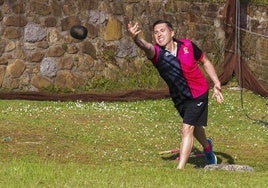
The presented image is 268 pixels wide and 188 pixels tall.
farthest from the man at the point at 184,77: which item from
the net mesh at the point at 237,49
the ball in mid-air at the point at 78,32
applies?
the net mesh at the point at 237,49

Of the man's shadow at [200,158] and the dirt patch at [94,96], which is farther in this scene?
the dirt patch at [94,96]

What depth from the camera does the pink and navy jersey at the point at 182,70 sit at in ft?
28.5

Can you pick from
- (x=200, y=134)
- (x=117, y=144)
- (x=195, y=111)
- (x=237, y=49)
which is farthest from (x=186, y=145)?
(x=237, y=49)

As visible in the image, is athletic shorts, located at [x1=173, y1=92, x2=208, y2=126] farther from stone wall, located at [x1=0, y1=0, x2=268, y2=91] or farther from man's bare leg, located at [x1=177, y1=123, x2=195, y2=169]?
stone wall, located at [x1=0, y1=0, x2=268, y2=91]

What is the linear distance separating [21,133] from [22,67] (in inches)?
149

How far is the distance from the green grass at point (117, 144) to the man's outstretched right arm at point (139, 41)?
1.21 m

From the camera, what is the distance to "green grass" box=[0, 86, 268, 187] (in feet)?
24.7

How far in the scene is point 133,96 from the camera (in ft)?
47.0

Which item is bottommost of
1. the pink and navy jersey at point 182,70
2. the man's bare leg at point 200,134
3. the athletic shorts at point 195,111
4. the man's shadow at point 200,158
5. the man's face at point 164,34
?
the man's shadow at point 200,158

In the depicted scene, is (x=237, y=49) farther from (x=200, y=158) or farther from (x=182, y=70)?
(x=182, y=70)

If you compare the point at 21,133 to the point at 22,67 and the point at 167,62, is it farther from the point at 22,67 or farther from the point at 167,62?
the point at 22,67

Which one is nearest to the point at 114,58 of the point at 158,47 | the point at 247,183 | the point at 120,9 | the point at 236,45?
the point at 120,9

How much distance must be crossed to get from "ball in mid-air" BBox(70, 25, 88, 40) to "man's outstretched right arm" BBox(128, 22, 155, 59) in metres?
6.16

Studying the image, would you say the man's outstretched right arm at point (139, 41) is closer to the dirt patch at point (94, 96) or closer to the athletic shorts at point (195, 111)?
the athletic shorts at point (195, 111)
